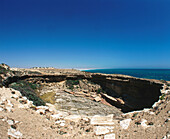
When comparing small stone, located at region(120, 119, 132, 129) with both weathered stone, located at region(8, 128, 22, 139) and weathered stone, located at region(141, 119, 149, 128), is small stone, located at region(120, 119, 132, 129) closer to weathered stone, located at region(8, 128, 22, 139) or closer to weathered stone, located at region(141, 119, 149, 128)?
weathered stone, located at region(141, 119, 149, 128)

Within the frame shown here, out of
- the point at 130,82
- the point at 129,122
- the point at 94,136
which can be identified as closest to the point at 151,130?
the point at 129,122

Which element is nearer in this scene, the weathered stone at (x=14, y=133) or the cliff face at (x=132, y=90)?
the weathered stone at (x=14, y=133)

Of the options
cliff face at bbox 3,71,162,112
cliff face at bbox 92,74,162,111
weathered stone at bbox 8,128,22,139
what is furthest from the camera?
cliff face at bbox 3,71,162,112

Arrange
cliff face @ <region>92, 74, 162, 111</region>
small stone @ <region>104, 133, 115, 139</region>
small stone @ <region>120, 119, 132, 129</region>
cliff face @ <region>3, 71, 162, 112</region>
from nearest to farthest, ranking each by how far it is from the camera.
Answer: small stone @ <region>104, 133, 115, 139</region>, small stone @ <region>120, 119, 132, 129</region>, cliff face @ <region>92, 74, 162, 111</region>, cliff face @ <region>3, 71, 162, 112</region>

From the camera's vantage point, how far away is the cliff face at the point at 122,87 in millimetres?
12609

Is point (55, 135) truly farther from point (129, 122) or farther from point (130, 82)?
point (130, 82)

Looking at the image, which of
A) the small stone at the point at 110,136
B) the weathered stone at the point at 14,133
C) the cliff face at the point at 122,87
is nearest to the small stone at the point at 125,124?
the small stone at the point at 110,136

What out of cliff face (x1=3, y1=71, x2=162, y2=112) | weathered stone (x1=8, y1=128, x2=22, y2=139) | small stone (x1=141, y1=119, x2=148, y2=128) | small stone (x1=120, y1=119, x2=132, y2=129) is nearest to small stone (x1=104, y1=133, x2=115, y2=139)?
small stone (x1=120, y1=119, x2=132, y2=129)

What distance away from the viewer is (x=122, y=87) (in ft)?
52.9

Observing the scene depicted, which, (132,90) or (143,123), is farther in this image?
(132,90)

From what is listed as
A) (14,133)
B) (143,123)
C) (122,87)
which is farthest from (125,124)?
(122,87)

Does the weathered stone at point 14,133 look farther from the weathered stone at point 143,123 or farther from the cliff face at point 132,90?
the cliff face at point 132,90

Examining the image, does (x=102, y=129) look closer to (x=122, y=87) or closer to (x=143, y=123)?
(x=143, y=123)

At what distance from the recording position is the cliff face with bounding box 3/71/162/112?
12.6 m
